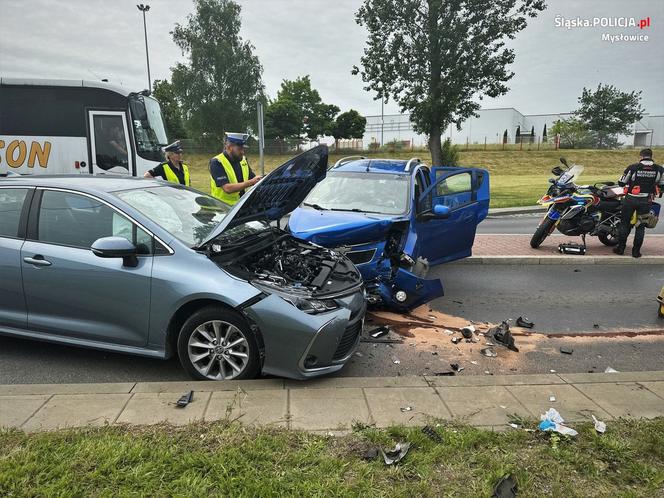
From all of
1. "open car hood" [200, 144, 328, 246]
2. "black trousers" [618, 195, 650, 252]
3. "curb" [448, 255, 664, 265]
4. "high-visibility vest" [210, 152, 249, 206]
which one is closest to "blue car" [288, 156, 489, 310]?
"open car hood" [200, 144, 328, 246]

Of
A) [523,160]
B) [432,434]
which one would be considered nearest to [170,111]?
[523,160]

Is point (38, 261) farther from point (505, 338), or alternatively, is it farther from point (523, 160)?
point (523, 160)

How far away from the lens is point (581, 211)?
28.7 ft

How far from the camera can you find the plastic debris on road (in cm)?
280

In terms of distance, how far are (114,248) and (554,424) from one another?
10.5ft

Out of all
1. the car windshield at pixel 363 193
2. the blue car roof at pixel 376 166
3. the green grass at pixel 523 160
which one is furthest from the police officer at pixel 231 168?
the green grass at pixel 523 160

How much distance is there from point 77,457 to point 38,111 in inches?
478

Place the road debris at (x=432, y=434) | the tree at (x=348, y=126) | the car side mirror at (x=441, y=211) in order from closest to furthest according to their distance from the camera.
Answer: the road debris at (x=432, y=434) < the car side mirror at (x=441, y=211) < the tree at (x=348, y=126)

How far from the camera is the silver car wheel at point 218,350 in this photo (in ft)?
11.5

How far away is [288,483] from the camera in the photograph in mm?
2338

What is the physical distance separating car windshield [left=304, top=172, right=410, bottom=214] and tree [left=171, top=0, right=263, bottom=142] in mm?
43699

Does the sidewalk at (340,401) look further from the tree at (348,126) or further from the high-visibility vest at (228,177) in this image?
the tree at (348,126)

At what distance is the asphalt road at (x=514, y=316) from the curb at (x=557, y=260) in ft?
0.49

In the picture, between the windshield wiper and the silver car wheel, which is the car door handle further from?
the windshield wiper
